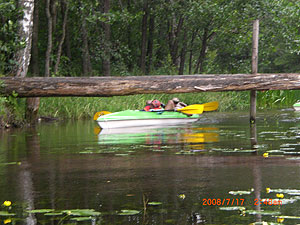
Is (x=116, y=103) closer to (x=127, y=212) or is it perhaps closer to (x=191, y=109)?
(x=191, y=109)

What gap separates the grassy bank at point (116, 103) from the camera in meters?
16.4

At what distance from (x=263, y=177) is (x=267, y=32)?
69.9ft

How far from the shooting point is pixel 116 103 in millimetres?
20984

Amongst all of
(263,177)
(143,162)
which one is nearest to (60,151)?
(143,162)

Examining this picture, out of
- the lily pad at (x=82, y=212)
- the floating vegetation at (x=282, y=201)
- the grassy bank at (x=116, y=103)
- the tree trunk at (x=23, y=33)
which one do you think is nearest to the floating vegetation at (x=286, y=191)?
the floating vegetation at (x=282, y=201)

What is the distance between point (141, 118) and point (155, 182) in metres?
9.99

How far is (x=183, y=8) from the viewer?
2755 centimetres

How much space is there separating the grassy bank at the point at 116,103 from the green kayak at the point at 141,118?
253 cm

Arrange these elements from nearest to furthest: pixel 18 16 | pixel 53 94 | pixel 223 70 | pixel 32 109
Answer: pixel 53 94
pixel 18 16
pixel 32 109
pixel 223 70

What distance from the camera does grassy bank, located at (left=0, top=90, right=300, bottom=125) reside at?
16391 mm

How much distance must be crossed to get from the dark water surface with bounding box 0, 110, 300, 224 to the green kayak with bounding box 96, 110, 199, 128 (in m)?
4.90

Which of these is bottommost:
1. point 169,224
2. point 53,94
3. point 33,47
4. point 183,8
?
point 169,224

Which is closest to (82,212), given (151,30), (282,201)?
(282,201)

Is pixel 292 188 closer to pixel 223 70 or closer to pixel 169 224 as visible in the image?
pixel 169 224
